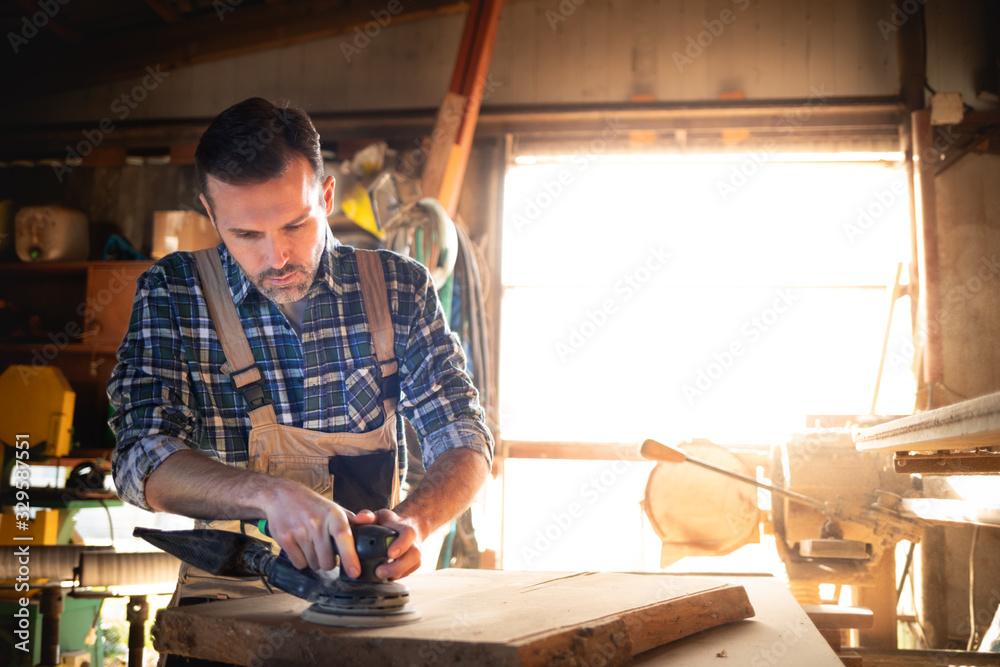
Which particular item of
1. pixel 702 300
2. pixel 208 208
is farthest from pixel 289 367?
pixel 702 300

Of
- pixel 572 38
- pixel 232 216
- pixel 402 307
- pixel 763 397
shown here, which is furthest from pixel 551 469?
pixel 232 216

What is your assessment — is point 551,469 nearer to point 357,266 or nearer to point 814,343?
point 814,343

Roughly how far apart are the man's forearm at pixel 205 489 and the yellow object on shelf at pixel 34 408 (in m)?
3.81

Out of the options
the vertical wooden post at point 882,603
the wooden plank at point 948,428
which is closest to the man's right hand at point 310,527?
the wooden plank at point 948,428

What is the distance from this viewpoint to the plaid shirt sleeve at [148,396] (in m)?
1.53

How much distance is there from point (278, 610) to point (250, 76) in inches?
205

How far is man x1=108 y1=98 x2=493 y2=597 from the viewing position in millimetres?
1604

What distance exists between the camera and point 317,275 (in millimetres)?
→ 1858

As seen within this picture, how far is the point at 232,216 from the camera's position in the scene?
169 centimetres

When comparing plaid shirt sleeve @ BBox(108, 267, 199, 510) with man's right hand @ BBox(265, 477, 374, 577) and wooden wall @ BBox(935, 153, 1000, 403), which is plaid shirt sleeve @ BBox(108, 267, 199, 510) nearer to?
man's right hand @ BBox(265, 477, 374, 577)

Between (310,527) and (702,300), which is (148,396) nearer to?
(310,527)

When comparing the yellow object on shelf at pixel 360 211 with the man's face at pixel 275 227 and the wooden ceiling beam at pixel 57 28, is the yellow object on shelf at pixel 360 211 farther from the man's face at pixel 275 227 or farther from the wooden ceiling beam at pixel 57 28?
the man's face at pixel 275 227

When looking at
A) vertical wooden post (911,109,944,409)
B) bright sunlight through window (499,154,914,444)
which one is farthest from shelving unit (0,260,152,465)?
vertical wooden post (911,109,944,409)

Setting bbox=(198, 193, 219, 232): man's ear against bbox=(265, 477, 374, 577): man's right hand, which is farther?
bbox=(198, 193, 219, 232): man's ear
